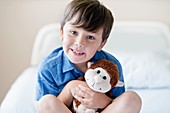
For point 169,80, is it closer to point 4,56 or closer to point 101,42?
point 101,42

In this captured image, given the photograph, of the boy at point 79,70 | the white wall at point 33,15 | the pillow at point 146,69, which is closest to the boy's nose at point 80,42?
the boy at point 79,70

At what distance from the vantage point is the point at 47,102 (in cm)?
116

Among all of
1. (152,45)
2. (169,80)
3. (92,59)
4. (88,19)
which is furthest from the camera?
(152,45)

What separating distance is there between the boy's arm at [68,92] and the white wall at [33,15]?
1.08 m

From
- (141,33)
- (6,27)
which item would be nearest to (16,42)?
(6,27)

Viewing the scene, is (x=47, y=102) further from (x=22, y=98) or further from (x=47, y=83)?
(x=22, y=98)

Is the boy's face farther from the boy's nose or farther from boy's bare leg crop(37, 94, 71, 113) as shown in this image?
boy's bare leg crop(37, 94, 71, 113)

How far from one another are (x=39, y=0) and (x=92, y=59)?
1051 millimetres

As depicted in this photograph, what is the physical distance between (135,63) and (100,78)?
768mm

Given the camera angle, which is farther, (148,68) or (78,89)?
(148,68)

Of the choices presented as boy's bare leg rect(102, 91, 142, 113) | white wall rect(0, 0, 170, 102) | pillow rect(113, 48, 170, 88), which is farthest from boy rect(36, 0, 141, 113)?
white wall rect(0, 0, 170, 102)

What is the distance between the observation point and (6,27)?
2246 mm

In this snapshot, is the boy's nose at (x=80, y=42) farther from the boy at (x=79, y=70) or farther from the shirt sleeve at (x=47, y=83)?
the shirt sleeve at (x=47, y=83)

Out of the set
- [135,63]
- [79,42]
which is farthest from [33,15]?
[79,42]
